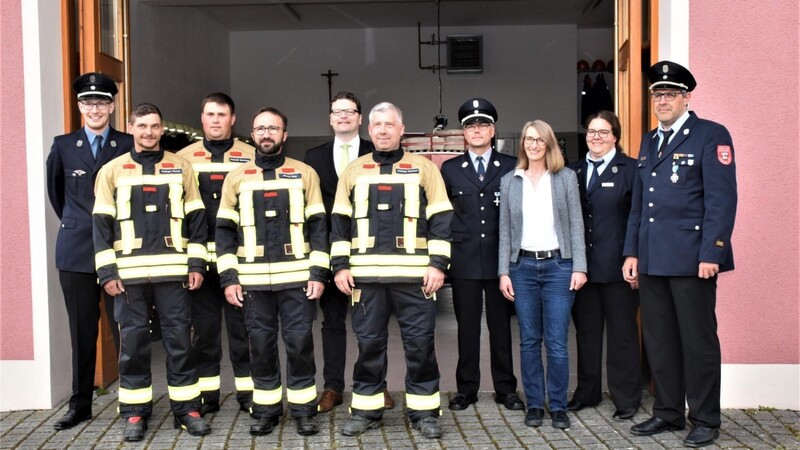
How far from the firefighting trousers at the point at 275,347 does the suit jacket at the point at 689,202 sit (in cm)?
185

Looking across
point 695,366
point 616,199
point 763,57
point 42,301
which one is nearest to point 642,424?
point 695,366

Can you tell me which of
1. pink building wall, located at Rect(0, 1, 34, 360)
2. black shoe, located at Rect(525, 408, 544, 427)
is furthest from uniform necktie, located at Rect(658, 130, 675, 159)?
pink building wall, located at Rect(0, 1, 34, 360)

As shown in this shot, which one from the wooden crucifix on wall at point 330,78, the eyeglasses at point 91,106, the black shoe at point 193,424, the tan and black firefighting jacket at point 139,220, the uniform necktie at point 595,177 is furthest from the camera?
the wooden crucifix on wall at point 330,78

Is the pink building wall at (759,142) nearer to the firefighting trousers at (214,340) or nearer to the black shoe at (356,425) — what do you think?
the black shoe at (356,425)

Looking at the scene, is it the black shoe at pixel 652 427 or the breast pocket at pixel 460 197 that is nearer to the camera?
the black shoe at pixel 652 427

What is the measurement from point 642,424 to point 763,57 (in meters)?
2.27

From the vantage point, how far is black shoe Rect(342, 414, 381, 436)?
187 inches

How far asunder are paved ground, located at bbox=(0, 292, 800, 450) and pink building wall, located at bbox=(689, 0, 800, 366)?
556 mm

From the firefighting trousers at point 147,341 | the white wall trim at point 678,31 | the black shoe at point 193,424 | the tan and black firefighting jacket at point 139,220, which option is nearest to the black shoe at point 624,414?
the white wall trim at point 678,31

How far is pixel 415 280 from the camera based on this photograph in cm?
473

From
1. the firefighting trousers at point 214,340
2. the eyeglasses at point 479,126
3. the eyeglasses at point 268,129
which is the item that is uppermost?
the eyeglasses at point 479,126

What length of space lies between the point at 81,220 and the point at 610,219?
3029mm

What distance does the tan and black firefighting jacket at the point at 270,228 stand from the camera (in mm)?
4711

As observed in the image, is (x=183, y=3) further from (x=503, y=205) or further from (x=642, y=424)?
(x=642, y=424)
